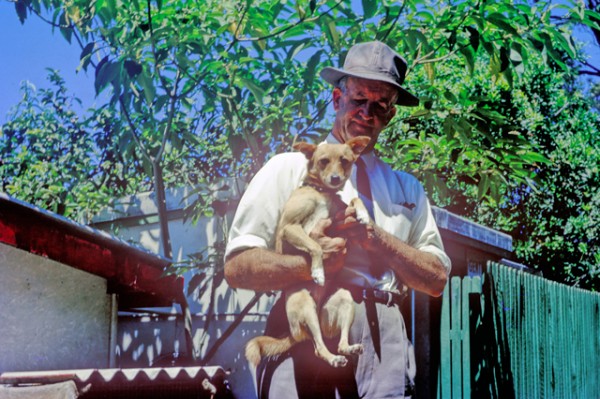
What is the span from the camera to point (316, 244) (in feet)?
7.89

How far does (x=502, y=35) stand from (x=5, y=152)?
8773 millimetres

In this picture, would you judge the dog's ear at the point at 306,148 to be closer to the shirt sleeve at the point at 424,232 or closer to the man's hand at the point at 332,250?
the man's hand at the point at 332,250

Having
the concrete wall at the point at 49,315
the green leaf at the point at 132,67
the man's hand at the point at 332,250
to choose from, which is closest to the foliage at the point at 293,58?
the green leaf at the point at 132,67

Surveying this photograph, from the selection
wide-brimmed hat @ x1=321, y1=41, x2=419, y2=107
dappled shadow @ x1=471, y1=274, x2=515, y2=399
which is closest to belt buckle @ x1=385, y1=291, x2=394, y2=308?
wide-brimmed hat @ x1=321, y1=41, x2=419, y2=107

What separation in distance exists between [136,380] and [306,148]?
2.51 metres

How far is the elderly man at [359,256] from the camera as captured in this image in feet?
8.04

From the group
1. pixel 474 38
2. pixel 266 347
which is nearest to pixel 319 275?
pixel 266 347

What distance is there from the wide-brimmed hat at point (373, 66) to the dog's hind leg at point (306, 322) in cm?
86

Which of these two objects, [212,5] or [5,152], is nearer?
[212,5]

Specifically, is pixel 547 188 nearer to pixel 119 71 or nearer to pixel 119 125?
pixel 119 125

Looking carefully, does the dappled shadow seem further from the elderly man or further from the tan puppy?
the tan puppy

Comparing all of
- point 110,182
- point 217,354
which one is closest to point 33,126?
point 110,182

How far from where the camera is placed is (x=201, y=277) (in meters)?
5.66

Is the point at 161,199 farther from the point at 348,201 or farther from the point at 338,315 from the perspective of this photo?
the point at 338,315
